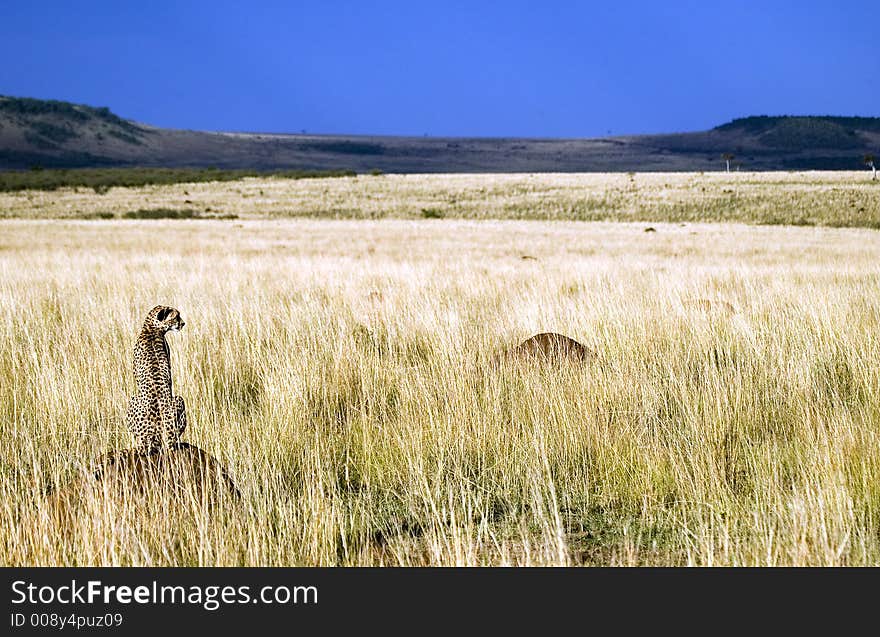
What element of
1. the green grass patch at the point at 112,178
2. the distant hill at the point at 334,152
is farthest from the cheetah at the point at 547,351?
the distant hill at the point at 334,152

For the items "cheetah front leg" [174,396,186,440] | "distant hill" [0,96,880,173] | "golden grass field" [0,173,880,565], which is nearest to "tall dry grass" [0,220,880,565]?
"golden grass field" [0,173,880,565]

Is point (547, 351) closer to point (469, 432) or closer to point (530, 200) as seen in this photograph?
point (469, 432)

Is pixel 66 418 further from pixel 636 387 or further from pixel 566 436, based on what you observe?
pixel 636 387

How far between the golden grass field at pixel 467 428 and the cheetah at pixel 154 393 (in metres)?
0.39

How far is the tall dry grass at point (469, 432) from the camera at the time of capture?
2791 mm

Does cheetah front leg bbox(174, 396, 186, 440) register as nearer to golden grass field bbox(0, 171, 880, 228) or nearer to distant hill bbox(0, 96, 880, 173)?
golden grass field bbox(0, 171, 880, 228)

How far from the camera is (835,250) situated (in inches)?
821

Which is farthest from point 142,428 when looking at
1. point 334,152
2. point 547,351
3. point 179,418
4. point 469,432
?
point 334,152

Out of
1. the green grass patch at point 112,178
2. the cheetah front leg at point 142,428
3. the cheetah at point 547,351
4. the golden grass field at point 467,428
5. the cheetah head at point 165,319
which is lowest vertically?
the golden grass field at point 467,428

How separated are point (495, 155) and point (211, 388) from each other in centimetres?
18164

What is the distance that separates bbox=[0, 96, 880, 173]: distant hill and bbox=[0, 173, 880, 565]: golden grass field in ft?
489

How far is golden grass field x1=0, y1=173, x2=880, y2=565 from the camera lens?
2.79 meters

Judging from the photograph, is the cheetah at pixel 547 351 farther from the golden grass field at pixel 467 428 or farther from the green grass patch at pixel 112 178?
the green grass patch at pixel 112 178
